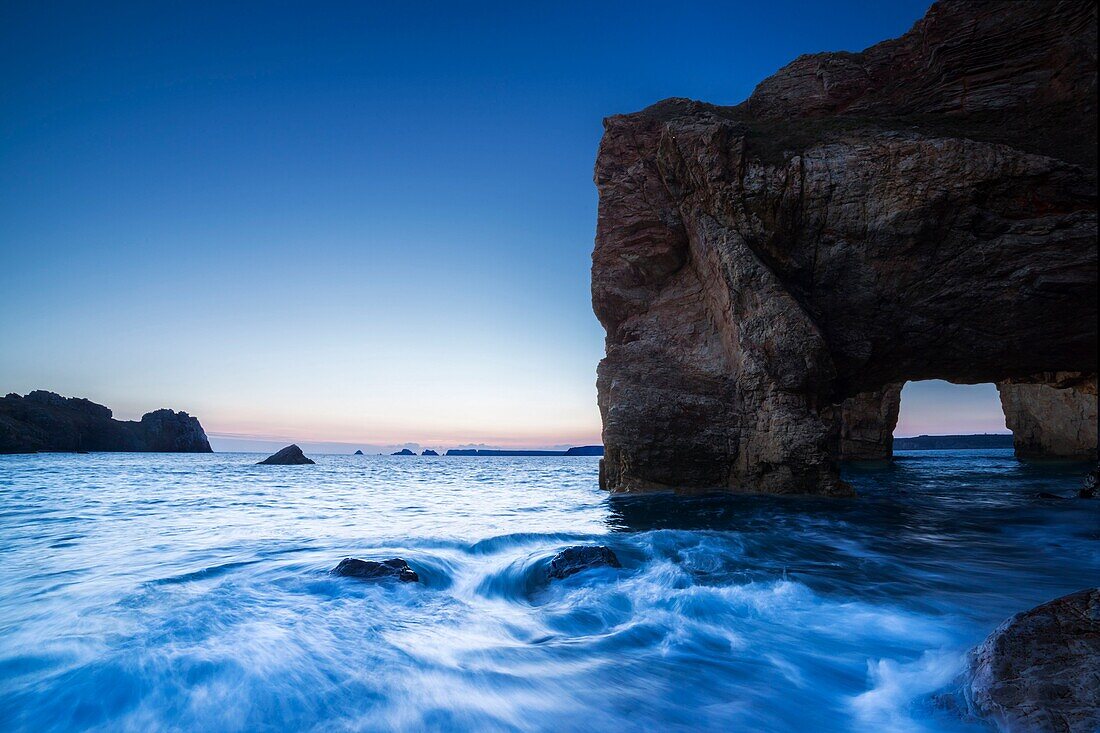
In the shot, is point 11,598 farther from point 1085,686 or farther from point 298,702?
point 1085,686

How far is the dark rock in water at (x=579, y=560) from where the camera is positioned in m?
6.96

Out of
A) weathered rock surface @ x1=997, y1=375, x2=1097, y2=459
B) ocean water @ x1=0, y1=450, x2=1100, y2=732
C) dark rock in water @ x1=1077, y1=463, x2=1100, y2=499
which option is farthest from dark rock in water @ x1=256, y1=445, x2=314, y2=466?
weathered rock surface @ x1=997, y1=375, x2=1097, y2=459

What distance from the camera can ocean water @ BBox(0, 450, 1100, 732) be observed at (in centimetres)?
360

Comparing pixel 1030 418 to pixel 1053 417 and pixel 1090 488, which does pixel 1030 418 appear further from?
pixel 1090 488

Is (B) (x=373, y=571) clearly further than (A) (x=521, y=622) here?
Yes

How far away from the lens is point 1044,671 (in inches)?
115

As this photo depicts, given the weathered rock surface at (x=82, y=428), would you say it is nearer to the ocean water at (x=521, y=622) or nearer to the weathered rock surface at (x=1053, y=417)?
the ocean water at (x=521, y=622)

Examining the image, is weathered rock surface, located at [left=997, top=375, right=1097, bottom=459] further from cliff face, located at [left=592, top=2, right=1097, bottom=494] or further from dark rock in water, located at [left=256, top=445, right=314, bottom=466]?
dark rock in water, located at [left=256, top=445, right=314, bottom=466]

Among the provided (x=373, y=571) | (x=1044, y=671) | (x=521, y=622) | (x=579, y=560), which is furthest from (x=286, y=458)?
(x=1044, y=671)

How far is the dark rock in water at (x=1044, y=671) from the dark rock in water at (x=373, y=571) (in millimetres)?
5998

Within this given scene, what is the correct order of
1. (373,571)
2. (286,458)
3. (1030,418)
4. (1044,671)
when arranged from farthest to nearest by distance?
(286,458)
(1030,418)
(373,571)
(1044,671)

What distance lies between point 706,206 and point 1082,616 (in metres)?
13.4

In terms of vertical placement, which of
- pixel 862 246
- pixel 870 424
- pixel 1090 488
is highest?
pixel 862 246

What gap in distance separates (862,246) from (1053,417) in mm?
26410
